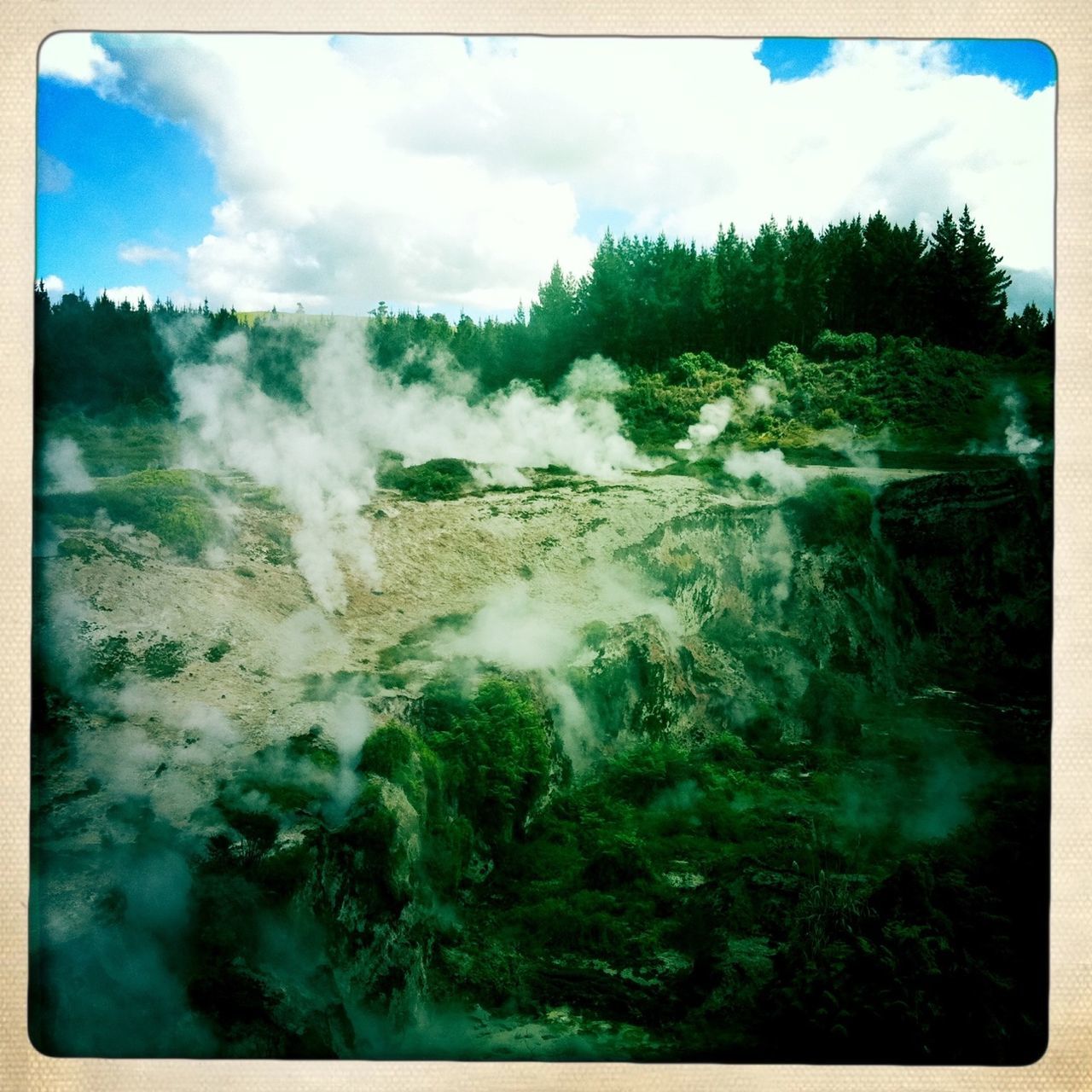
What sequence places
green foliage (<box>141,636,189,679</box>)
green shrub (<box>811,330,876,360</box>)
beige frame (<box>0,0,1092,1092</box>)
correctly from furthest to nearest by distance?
green shrub (<box>811,330,876,360</box>) < green foliage (<box>141,636,189,679</box>) < beige frame (<box>0,0,1092,1092</box>)

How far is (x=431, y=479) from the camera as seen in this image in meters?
2.22

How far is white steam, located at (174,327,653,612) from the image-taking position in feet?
7.09

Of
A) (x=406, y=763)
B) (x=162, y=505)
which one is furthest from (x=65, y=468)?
(x=406, y=763)

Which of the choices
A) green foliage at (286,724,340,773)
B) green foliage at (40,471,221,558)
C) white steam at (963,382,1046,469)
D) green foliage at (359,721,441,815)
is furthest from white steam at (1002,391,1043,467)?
green foliage at (40,471,221,558)

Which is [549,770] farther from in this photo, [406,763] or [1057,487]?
[1057,487]

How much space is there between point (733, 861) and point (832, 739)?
1.41ft

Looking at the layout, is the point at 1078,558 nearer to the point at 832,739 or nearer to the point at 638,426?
the point at 832,739

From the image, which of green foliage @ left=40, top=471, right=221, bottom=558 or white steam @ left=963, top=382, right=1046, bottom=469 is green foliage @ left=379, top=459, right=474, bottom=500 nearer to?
green foliage @ left=40, top=471, right=221, bottom=558

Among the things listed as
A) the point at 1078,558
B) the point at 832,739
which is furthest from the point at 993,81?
the point at 832,739

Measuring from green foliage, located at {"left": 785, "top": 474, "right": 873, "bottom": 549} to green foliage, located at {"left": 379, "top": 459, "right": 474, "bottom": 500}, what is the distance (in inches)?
37.3

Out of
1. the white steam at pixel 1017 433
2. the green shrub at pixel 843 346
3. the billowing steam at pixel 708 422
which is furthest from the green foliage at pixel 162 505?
the white steam at pixel 1017 433

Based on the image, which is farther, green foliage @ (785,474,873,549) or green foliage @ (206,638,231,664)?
green foliage @ (785,474,873,549)

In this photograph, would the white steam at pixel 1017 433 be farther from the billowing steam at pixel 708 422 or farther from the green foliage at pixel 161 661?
the green foliage at pixel 161 661

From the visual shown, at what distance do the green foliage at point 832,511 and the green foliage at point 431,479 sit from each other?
3.11ft
